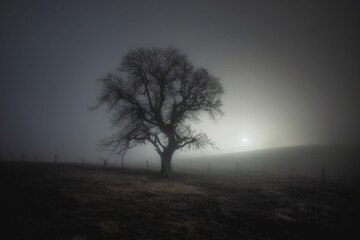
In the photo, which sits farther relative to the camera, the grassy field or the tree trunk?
the tree trunk

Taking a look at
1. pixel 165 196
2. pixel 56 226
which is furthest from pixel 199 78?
pixel 56 226

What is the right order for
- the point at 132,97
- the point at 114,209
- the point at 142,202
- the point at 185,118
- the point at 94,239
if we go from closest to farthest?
the point at 94,239, the point at 114,209, the point at 142,202, the point at 132,97, the point at 185,118

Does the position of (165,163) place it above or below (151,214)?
above

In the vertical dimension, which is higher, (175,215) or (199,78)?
(199,78)

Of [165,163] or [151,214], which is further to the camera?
[165,163]

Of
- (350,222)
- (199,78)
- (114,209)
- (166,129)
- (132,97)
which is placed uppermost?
(199,78)

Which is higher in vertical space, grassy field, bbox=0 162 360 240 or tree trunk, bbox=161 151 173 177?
tree trunk, bbox=161 151 173 177

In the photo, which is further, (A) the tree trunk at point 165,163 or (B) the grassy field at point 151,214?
(A) the tree trunk at point 165,163

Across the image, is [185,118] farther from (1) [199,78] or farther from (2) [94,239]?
(2) [94,239]

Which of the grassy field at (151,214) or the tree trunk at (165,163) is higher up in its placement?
the tree trunk at (165,163)

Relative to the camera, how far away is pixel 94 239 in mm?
8016

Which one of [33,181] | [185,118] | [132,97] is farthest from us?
[185,118]

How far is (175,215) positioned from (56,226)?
595cm

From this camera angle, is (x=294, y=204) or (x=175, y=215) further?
(x=294, y=204)
